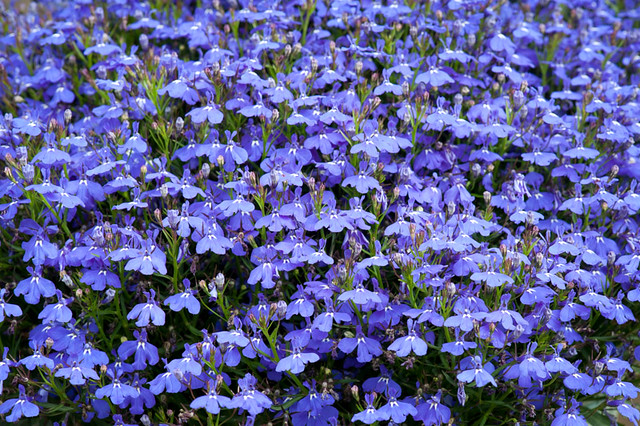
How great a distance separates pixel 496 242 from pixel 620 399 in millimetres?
880

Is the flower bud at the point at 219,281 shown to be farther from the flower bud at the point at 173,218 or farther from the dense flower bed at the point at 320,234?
the flower bud at the point at 173,218

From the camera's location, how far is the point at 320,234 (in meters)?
3.08

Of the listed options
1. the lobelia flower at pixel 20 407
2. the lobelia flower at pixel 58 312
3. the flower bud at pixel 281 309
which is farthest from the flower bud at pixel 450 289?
the lobelia flower at pixel 20 407

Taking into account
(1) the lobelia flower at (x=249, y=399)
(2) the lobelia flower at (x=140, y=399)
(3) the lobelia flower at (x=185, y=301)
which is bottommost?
(2) the lobelia flower at (x=140, y=399)

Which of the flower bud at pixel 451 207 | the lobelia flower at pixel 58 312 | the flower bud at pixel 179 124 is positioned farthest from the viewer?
the flower bud at pixel 179 124

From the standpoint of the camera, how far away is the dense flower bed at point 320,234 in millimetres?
2654

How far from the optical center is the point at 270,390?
272 centimetres

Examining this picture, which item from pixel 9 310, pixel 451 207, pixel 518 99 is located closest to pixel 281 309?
pixel 451 207

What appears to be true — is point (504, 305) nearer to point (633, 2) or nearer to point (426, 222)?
point (426, 222)

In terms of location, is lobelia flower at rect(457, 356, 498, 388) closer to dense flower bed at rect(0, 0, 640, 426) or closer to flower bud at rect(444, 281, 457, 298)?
dense flower bed at rect(0, 0, 640, 426)

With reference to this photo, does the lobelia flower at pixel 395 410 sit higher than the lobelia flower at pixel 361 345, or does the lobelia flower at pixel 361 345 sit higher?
the lobelia flower at pixel 361 345

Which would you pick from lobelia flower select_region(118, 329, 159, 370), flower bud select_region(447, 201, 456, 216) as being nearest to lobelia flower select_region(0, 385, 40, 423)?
lobelia flower select_region(118, 329, 159, 370)

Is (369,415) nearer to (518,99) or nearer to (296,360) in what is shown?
(296,360)

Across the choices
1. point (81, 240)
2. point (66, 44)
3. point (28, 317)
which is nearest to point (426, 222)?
point (81, 240)
